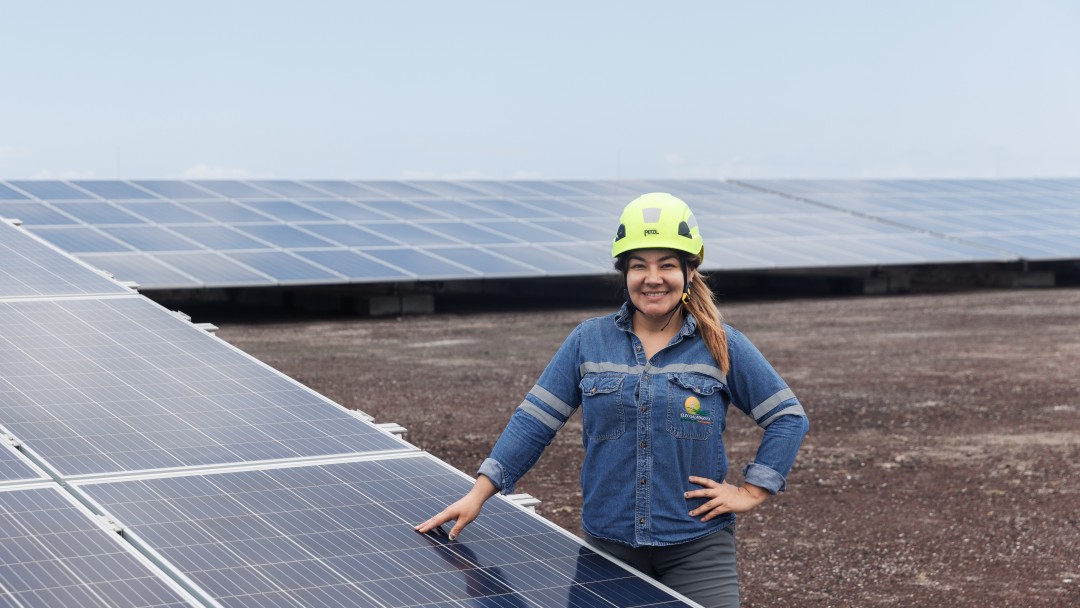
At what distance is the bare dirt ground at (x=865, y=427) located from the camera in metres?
9.05

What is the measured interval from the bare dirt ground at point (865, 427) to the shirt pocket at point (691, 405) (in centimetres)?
392

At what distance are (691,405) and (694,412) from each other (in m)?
0.03

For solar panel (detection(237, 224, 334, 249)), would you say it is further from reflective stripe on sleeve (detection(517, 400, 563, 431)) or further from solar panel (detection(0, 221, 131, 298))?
reflective stripe on sleeve (detection(517, 400, 563, 431))

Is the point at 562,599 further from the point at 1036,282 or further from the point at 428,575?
the point at 1036,282

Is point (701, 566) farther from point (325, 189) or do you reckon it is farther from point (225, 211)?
point (325, 189)

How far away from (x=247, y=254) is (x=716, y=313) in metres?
20.7

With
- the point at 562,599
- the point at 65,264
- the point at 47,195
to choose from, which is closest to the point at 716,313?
the point at 562,599

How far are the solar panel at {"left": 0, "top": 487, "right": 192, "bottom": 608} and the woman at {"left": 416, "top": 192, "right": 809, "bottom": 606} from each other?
158 cm

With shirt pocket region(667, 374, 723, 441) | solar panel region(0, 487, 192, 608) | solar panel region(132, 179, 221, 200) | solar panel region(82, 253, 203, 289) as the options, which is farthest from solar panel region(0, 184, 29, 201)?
shirt pocket region(667, 374, 723, 441)

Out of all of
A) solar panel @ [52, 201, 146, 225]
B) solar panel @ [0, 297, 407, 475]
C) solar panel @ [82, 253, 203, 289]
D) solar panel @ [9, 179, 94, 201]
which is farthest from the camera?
solar panel @ [9, 179, 94, 201]

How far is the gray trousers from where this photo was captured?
4734mm

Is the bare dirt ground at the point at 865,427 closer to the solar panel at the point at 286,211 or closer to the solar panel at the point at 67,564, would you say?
the solar panel at the point at 67,564

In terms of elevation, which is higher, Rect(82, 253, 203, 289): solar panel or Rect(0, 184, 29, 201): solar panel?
Rect(0, 184, 29, 201): solar panel

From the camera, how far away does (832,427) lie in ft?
45.6
